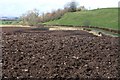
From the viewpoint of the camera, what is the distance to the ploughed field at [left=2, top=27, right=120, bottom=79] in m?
7.80

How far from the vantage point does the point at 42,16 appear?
171 feet

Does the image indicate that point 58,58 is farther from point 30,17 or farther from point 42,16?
point 42,16

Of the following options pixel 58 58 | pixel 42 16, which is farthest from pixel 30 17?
pixel 58 58

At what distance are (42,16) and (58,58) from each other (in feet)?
143

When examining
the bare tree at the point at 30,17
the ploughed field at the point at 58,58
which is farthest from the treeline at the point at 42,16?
the ploughed field at the point at 58,58

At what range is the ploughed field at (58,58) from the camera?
780cm

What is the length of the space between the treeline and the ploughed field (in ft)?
84.8

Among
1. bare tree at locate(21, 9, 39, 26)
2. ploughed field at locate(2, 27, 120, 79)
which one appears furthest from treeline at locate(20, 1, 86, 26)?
ploughed field at locate(2, 27, 120, 79)

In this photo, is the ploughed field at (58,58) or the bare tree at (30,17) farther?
the bare tree at (30,17)

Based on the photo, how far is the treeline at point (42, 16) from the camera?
141ft

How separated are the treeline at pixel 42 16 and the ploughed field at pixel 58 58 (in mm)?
25855

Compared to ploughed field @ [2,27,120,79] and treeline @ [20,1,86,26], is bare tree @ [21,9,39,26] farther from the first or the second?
ploughed field @ [2,27,120,79]

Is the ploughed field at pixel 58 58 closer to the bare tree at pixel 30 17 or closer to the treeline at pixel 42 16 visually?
the treeline at pixel 42 16

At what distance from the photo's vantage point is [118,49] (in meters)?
10.0
